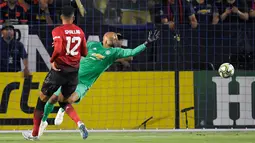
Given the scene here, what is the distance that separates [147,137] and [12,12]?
4792 mm

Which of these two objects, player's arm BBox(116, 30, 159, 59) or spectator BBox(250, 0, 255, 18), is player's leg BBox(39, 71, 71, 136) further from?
spectator BBox(250, 0, 255, 18)

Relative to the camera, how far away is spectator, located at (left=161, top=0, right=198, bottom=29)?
16750 millimetres

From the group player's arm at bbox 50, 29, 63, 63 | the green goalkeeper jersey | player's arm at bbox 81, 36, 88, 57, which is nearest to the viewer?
player's arm at bbox 50, 29, 63, 63

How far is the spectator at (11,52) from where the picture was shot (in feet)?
53.8

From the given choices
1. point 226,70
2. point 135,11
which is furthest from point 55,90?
point 135,11

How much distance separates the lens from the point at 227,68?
50.6 ft

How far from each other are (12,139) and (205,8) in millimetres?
5954

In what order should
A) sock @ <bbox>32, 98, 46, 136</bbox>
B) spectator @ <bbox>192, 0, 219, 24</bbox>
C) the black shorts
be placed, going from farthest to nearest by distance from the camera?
spectator @ <bbox>192, 0, 219, 24</bbox>, sock @ <bbox>32, 98, 46, 136</bbox>, the black shorts

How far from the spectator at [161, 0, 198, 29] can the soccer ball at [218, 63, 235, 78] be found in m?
1.63

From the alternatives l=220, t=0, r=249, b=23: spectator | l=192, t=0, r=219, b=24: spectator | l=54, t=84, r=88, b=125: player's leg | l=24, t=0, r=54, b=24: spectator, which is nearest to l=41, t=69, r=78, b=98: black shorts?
l=54, t=84, r=88, b=125: player's leg

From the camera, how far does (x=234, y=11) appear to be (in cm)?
1720

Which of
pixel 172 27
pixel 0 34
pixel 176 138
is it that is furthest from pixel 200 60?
pixel 0 34

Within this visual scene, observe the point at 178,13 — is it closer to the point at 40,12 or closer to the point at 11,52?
the point at 40,12

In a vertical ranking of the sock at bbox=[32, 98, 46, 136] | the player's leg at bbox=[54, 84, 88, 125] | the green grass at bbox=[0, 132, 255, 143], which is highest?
the player's leg at bbox=[54, 84, 88, 125]
